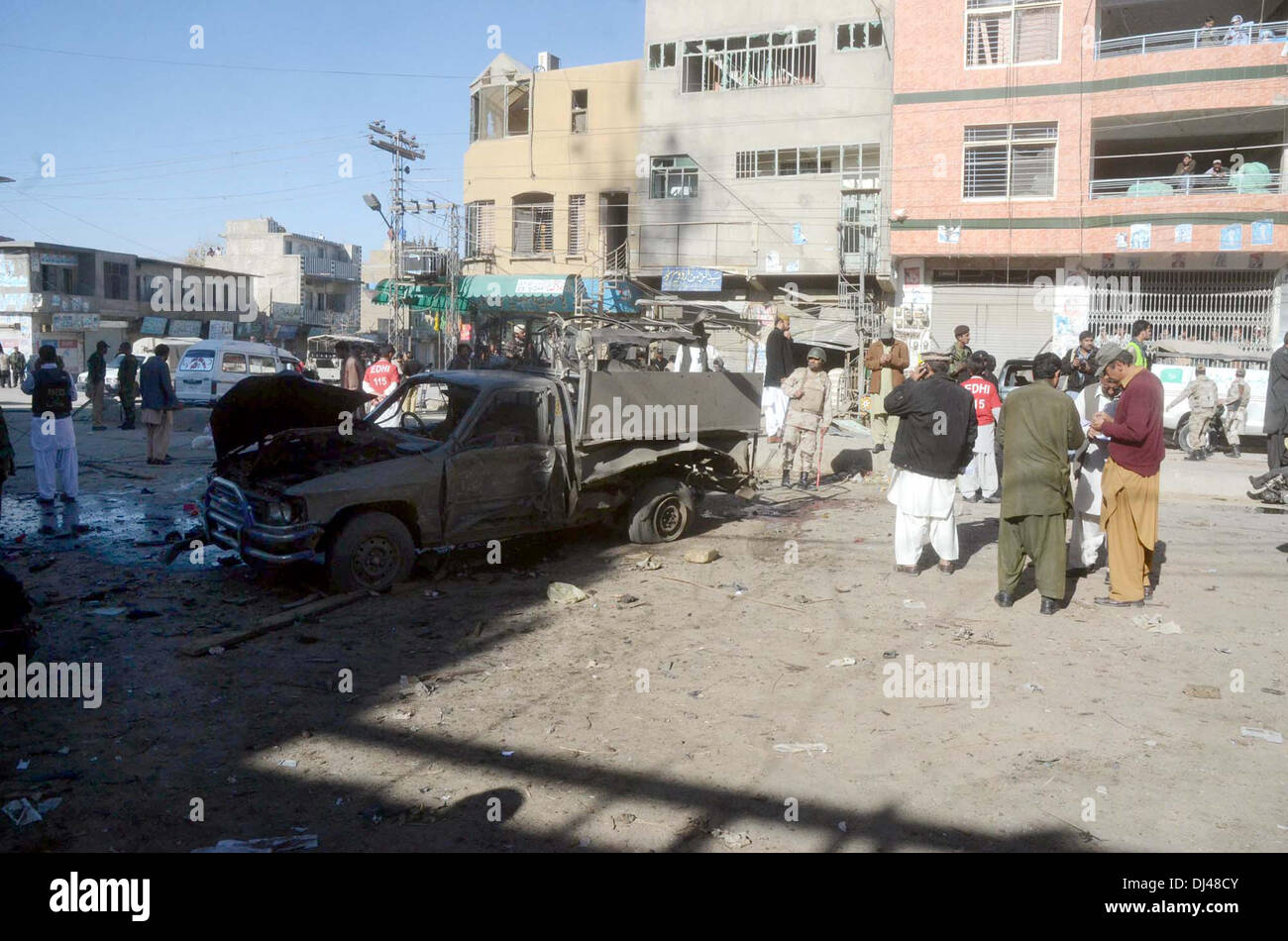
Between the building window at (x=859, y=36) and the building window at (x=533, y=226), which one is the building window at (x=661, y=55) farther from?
the building window at (x=533, y=226)

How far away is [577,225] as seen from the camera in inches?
1281

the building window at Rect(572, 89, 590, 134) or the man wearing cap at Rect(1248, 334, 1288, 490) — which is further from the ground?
the building window at Rect(572, 89, 590, 134)

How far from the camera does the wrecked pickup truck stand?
7.25 metres

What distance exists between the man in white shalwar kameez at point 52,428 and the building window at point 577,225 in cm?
2298

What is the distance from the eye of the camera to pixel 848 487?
43.7 feet

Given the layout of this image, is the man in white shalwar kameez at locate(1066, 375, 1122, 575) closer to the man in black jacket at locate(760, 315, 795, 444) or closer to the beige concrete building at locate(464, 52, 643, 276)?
the man in black jacket at locate(760, 315, 795, 444)

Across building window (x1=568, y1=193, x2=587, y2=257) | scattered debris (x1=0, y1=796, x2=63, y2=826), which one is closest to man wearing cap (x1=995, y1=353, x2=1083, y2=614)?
scattered debris (x1=0, y1=796, x2=63, y2=826)

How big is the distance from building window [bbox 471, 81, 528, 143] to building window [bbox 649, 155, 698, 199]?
6441 mm

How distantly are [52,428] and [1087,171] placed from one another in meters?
21.5

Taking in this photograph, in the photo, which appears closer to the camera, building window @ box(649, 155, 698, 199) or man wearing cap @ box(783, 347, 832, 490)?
man wearing cap @ box(783, 347, 832, 490)

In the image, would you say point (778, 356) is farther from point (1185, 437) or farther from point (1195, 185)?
point (1195, 185)

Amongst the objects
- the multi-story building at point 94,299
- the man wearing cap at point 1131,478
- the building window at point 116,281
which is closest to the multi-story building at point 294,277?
the multi-story building at point 94,299
